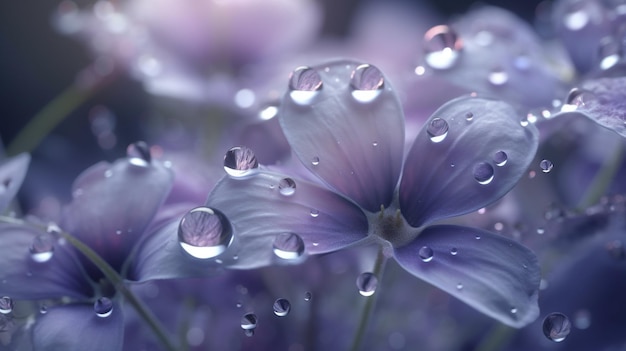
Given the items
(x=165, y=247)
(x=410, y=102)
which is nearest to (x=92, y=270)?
(x=165, y=247)

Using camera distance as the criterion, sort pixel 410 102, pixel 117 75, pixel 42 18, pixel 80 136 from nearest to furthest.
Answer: pixel 410 102
pixel 117 75
pixel 80 136
pixel 42 18

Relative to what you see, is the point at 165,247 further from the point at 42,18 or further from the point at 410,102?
the point at 42,18

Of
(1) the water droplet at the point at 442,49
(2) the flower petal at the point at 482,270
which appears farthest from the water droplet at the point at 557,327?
(1) the water droplet at the point at 442,49

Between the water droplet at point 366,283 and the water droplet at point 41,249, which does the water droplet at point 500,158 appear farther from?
the water droplet at point 41,249

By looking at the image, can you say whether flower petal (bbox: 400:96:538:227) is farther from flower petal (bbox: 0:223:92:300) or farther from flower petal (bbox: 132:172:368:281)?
flower petal (bbox: 0:223:92:300)

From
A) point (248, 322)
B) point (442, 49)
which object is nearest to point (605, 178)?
point (442, 49)

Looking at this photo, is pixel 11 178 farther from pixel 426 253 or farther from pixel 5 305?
pixel 426 253
